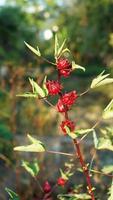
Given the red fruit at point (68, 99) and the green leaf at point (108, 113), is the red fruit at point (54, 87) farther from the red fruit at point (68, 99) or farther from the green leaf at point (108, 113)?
the green leaf at point (108, 113)

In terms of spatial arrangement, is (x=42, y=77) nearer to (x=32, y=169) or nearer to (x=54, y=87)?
(x=32, y=169)

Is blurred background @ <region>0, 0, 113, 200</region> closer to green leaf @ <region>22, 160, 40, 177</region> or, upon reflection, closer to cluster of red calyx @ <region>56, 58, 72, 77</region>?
cluster of red calyx @ <region>56, 58, 72, 77</region>

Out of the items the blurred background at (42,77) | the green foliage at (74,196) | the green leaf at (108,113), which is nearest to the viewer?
the green leaf at (108,113)

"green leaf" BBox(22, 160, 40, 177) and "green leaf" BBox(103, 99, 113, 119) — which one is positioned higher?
"green leaf" BBox(103, 99, 113, 119)

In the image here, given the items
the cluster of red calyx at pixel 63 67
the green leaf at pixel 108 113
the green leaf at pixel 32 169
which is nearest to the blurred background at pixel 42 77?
the cluster of red calyx at pixel 63 67

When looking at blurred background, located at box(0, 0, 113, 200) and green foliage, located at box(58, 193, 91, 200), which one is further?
blurred background, located at box(0, 0, 113, 200)

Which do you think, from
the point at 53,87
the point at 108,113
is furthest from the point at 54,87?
the point at 108,113

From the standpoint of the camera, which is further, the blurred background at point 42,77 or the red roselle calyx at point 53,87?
the blurred background at point 42,77

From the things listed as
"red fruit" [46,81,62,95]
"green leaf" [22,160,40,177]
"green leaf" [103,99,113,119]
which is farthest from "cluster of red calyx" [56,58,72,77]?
"green leaf" [22,160,40,177]

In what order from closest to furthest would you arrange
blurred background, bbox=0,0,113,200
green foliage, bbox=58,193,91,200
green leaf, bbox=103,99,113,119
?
green leaf, bbox=103,99,113,119 < green foliage, bbox=58,193,91,200 < blurred background, bbox=0,0,113,200

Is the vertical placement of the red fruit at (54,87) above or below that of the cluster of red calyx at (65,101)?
above

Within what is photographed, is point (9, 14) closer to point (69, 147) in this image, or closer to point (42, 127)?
point (42, 127)
